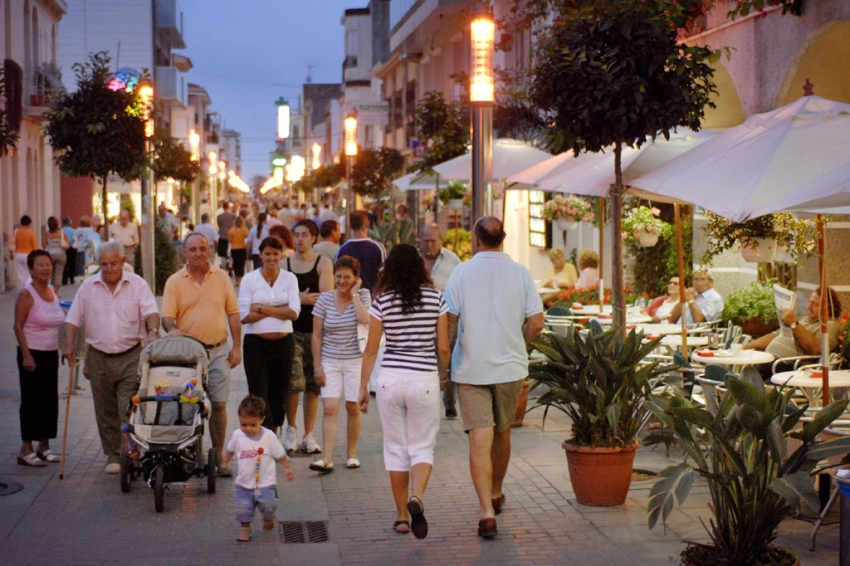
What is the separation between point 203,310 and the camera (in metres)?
9.11

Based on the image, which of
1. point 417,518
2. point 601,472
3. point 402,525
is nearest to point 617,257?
point 601,472

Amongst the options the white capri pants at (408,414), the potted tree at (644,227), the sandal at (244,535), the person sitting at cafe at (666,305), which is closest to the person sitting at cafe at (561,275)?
the potted tree at (644,227)

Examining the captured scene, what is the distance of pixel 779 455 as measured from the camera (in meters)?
6.00

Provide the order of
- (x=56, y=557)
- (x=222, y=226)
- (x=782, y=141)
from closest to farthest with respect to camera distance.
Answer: (x=56, y=557), (x=782, y=141), (x=222, y=226)

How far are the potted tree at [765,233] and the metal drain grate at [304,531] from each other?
208 inches

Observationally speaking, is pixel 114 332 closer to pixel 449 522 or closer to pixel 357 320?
pixel 357 320

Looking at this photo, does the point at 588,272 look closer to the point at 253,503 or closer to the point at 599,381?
the point at 599,381

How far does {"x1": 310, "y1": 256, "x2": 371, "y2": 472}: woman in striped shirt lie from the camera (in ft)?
30.3

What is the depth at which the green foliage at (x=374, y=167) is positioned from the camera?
41.9m

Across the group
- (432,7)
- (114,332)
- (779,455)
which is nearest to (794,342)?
(779,455)

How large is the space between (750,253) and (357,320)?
13.9 ft

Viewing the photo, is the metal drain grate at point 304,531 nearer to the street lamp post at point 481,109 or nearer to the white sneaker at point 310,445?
the white sneaker at point 310,445

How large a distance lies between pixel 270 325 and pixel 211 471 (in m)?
1.36

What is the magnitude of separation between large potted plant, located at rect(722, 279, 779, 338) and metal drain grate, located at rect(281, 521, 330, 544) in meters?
6.96
